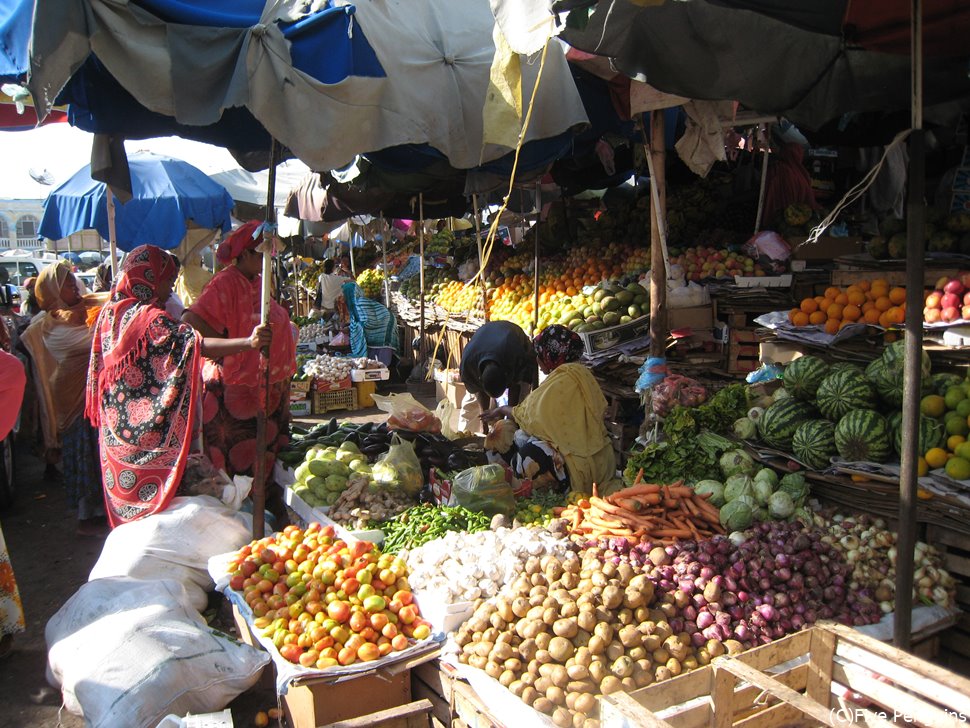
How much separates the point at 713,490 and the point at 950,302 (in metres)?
1.72

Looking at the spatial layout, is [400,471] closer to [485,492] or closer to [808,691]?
[485,492]

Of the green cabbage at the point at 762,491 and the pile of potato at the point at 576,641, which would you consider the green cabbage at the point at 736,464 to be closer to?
the green cabbage at the point at 762,491

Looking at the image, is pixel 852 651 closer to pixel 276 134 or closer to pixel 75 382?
pixel 276 134

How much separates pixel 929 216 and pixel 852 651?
3.86m

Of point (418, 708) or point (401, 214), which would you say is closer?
point (418, 708)

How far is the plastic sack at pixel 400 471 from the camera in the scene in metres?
4.45

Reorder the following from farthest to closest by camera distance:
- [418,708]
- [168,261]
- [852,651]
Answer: [168,261] < [418,708] < [852,651]

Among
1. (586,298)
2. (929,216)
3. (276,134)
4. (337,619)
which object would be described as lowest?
(337,619)

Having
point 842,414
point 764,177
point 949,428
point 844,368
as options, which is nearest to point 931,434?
point 949,428

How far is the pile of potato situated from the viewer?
2.47m

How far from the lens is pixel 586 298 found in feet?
21.9

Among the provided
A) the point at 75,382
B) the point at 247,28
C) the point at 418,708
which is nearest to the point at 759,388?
the point at 418,708

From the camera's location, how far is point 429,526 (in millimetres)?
3768

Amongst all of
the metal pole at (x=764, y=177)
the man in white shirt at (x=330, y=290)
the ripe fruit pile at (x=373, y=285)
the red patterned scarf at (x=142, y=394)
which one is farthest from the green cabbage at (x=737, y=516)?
the ripe fruit pile at (x=373, y=285)
